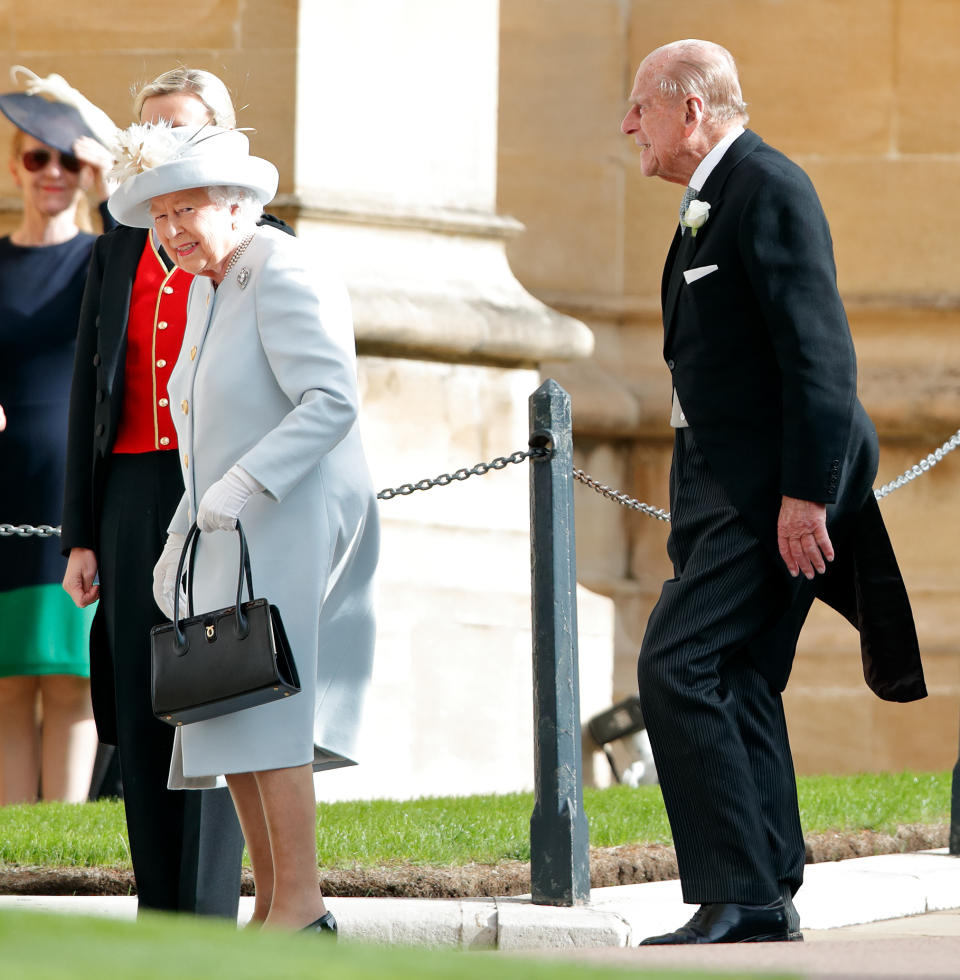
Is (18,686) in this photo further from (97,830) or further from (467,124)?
(467,124)

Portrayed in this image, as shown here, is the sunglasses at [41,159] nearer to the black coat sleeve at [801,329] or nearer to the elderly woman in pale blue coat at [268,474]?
the elderly woman in pale blue coat at [268,474]

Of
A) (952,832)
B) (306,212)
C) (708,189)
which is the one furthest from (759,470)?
(306,212)

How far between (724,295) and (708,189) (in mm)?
250

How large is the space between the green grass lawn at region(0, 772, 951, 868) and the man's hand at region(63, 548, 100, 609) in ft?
2.64

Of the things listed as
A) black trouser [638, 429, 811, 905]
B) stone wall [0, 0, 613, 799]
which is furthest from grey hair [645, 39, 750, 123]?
stone wall [0, 0, 613, 799]

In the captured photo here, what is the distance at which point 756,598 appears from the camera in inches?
171

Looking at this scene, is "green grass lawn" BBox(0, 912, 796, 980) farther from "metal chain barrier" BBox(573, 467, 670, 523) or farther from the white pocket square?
"metal chain barrier" BBox(573, 467, 670, 523)

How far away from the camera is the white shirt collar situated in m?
4.50

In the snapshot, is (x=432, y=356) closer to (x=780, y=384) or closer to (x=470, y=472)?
(x=470, y=472)

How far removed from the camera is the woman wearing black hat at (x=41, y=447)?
21.7 feet

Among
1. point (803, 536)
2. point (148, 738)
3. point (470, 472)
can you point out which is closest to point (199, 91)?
point (470, 472)

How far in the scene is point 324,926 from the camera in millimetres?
4086

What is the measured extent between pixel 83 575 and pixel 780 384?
4.96 ft

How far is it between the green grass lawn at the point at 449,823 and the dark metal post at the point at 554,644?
385 mm
